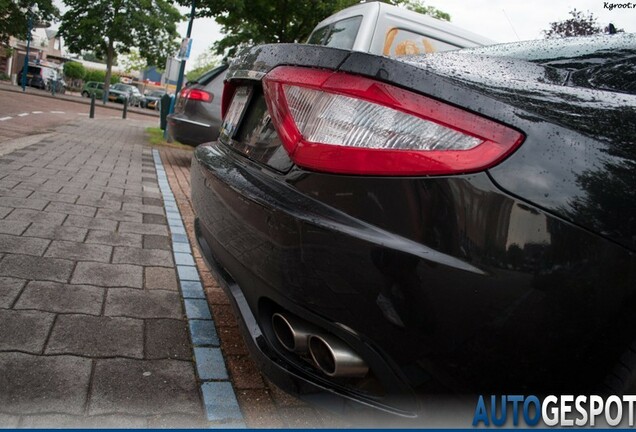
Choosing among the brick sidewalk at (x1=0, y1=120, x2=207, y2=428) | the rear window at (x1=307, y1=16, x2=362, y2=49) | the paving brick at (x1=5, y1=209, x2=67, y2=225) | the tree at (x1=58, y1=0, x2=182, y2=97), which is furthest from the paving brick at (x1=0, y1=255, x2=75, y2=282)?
the tree at (x1=58, y1=0, x2=182, y2=97)

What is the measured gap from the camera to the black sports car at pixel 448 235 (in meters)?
1.20

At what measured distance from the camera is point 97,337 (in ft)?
7.63

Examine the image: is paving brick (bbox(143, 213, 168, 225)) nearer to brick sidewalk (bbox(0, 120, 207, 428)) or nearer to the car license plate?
brick sidewalk (bbox(0, 120, 207, 428))

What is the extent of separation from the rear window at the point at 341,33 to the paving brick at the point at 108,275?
3058 millimetres

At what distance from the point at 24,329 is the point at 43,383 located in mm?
469

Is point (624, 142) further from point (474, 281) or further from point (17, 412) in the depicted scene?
point (17, 412)

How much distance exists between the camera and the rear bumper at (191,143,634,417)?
120 centimetres

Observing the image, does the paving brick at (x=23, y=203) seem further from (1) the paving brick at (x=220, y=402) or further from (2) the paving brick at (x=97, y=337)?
(1) the paving brick at (x=220, y=402)

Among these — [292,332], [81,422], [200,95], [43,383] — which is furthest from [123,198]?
[292,332]

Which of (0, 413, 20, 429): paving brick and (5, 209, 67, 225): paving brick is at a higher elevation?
(5, 209, 67, 225): paving brick

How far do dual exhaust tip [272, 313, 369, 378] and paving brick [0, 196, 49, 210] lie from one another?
3401 mm

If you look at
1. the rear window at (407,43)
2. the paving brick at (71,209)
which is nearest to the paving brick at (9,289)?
the paving brick at (71,209)

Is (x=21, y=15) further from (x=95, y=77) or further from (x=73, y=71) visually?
(x=95, y=77)

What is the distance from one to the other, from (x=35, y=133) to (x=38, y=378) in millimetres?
8935
